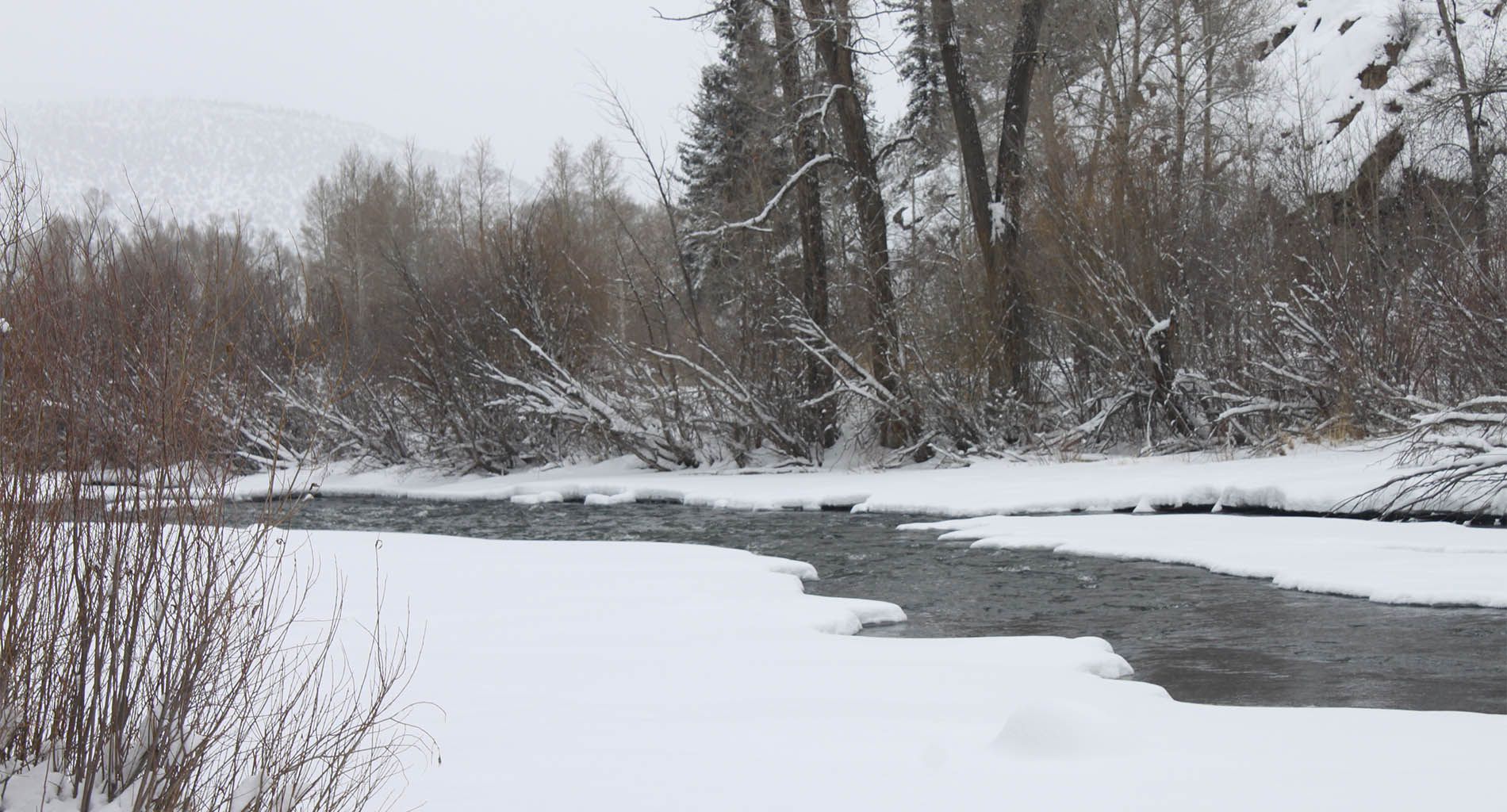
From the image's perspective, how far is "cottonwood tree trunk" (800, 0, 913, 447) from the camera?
49.9 feet

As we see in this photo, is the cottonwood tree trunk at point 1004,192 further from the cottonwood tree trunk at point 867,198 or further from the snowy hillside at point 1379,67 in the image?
the snowy hillside at point 1379,67

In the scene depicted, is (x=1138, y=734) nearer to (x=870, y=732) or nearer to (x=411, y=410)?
(x=870, y=732)

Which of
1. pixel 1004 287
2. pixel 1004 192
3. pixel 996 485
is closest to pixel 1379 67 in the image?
pixel 1004 192

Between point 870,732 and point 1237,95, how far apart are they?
799 inches

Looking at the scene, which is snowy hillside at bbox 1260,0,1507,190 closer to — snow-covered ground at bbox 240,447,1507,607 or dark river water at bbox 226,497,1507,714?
snow-covered ground at bbox 240,447,1507,607

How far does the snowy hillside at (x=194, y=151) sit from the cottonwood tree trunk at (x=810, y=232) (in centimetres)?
12910

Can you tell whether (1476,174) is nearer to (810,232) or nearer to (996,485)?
(996,485)

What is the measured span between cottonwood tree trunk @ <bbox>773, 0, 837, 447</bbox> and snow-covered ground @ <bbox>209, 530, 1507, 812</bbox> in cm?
1058

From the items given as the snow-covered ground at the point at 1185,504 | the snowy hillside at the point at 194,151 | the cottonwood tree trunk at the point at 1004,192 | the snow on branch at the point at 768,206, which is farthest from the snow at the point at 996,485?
the snowy hillside at the point at 194,151

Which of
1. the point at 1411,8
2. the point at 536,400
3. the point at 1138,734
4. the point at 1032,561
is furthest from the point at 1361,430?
the point at 1411,8

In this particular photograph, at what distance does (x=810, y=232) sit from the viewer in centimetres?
1645

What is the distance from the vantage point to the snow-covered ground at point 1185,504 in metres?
6.43

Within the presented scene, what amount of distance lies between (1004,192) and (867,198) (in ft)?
6.56

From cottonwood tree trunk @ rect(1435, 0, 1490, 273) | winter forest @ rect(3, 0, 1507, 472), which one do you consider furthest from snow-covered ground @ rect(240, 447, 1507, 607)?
cottonwood tree trunk @ rect(1435, 0, 1490, 273)
